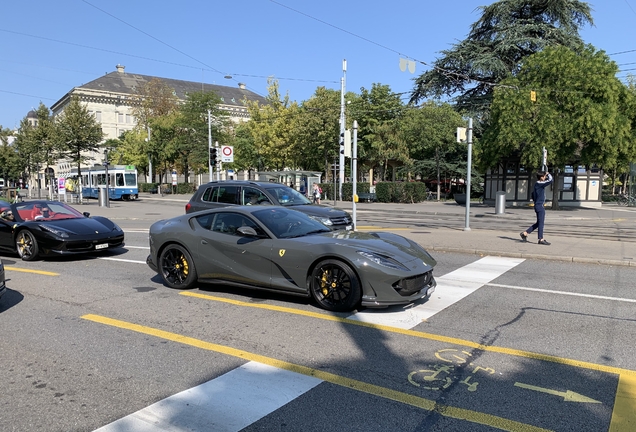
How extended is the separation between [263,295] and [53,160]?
1461 inches

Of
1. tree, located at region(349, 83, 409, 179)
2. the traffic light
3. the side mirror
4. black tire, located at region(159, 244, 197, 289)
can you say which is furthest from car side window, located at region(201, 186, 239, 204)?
tree, located at region(349, 83, 409, 179)

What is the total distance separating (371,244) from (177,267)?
10.2ft

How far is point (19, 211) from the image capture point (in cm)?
1054

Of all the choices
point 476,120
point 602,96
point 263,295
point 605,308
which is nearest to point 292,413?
point 263,295

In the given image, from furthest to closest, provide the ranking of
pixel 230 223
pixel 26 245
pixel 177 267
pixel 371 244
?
pixel 26 245, pixel 177 267, pixel 230 223, pixel 371 244

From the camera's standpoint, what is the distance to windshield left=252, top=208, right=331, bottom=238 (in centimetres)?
656

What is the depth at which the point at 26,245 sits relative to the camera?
10.1 meters

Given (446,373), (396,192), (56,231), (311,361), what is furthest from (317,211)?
(396,192)

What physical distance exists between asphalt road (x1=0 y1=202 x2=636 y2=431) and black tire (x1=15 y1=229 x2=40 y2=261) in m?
2.91

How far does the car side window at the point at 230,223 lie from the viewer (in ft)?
22.0

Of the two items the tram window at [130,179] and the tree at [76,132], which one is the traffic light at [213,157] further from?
the tram window at [130,179]

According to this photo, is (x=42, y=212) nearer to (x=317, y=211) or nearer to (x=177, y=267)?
(x=177, y=267)

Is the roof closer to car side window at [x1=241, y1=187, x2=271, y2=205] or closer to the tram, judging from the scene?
the tram

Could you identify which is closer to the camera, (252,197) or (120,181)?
(252,197)
